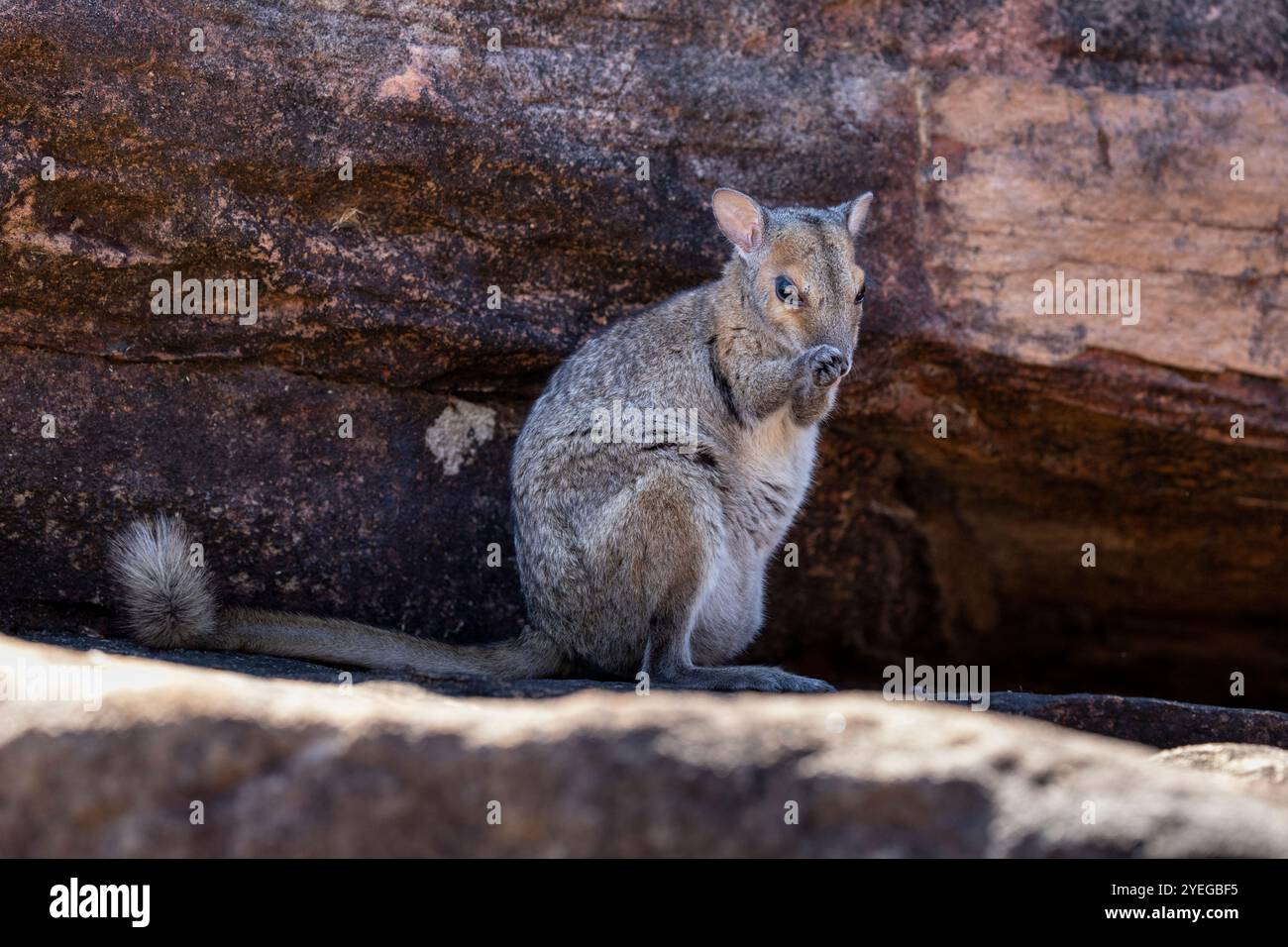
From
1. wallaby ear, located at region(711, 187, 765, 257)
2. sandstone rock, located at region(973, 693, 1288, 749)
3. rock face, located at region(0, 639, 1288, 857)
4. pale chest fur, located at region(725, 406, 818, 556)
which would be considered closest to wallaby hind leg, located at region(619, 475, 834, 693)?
pale chest fur, located at region(725, 406, 818, 556)

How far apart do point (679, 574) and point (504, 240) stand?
2315 millimetres

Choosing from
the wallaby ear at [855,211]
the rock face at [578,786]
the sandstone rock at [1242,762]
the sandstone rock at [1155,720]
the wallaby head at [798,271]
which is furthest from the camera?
the wallaby ear at [855,211]

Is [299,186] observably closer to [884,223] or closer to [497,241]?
[497,241]

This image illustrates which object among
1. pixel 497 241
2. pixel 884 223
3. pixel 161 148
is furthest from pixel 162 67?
pixel 884 223

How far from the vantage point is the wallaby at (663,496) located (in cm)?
595

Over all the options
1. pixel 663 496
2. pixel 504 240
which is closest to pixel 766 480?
pixel 663 496

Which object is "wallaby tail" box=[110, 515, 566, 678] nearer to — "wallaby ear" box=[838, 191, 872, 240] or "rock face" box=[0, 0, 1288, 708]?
"rock face" box=[0, 0, 1288, 708]

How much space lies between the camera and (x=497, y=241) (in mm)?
7148

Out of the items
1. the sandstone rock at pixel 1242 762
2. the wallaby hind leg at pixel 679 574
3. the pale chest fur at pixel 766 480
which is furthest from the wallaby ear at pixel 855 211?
the sandstone rock at pixel 1242 762

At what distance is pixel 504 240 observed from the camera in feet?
23.5

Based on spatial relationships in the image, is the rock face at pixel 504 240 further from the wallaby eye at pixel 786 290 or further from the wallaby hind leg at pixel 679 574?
the wallaby hind leg at pixel 679 574

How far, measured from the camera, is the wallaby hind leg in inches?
232

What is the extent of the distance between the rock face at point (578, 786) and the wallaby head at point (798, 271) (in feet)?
10.5

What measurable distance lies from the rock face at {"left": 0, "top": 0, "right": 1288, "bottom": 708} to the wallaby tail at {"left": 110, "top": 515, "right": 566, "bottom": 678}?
74 centimetres
